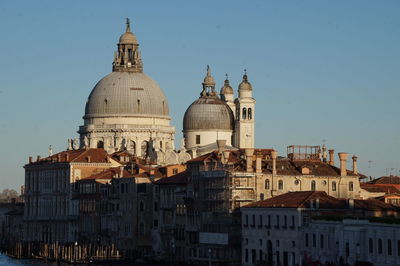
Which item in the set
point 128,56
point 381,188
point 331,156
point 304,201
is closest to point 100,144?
point 128,56

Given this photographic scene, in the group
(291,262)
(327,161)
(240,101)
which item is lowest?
(291,262)

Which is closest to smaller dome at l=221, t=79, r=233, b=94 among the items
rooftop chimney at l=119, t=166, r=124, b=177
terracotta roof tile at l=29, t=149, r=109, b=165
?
terracotta roof tile at l=29, t=149, r=109, b=165

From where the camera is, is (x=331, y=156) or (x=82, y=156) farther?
(x=82, y=156)

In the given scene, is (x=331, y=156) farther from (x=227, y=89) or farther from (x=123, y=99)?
(x=123, y=99)

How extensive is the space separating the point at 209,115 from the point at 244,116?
3722 mm

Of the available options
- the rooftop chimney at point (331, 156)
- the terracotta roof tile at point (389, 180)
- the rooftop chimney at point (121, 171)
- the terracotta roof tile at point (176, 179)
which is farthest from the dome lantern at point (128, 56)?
the rooftop chimney at point (331, 156)

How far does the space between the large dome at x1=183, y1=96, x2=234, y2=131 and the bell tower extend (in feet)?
2.99

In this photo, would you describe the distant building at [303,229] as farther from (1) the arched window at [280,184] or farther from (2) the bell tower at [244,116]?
(2) the bell tower at [244,116]

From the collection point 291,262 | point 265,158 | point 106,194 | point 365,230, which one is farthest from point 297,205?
point 106,194

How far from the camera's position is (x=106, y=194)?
112500mm

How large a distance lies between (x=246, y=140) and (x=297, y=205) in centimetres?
5549

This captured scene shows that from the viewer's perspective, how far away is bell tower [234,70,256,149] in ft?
438

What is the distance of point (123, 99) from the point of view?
140 m

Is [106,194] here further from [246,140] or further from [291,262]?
[291,262]
